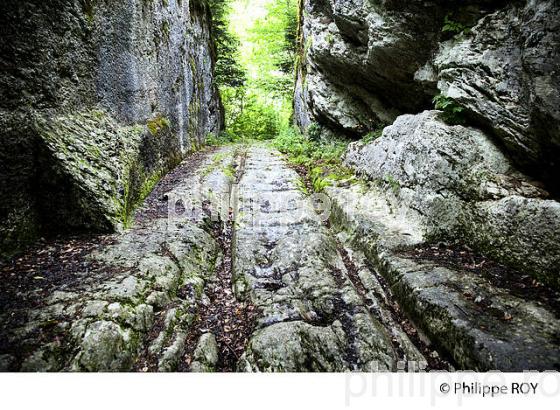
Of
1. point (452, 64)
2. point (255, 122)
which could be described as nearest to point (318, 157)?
point (452, 64)

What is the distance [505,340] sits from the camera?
10.6 feet

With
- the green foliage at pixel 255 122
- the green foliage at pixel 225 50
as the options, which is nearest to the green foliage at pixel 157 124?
the green foliage at pixel 225 50

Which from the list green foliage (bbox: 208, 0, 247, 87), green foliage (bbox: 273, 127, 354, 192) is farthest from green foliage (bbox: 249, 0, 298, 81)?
green foliage (bbox: 273, 127, 354, 192)

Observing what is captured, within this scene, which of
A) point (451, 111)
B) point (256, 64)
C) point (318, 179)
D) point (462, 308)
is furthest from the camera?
point (256, 64)

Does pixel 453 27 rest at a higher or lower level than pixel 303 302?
higher

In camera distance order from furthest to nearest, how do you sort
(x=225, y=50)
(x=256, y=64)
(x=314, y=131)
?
(x=256, y=64) → (x=225, y=50) → (x=314, y=131)

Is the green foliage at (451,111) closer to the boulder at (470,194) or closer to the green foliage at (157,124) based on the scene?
the boulder at (470,194)

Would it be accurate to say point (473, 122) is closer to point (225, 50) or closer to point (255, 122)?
point (225, 50)

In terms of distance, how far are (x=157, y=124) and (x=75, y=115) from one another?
10.5 feet

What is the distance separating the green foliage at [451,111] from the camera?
585 centimetres

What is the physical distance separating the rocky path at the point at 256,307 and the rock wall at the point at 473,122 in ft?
2.65

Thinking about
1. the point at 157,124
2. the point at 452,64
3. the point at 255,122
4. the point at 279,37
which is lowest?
the point at 255,122

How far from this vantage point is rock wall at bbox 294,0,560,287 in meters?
4.33

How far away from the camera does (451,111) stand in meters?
5.96
